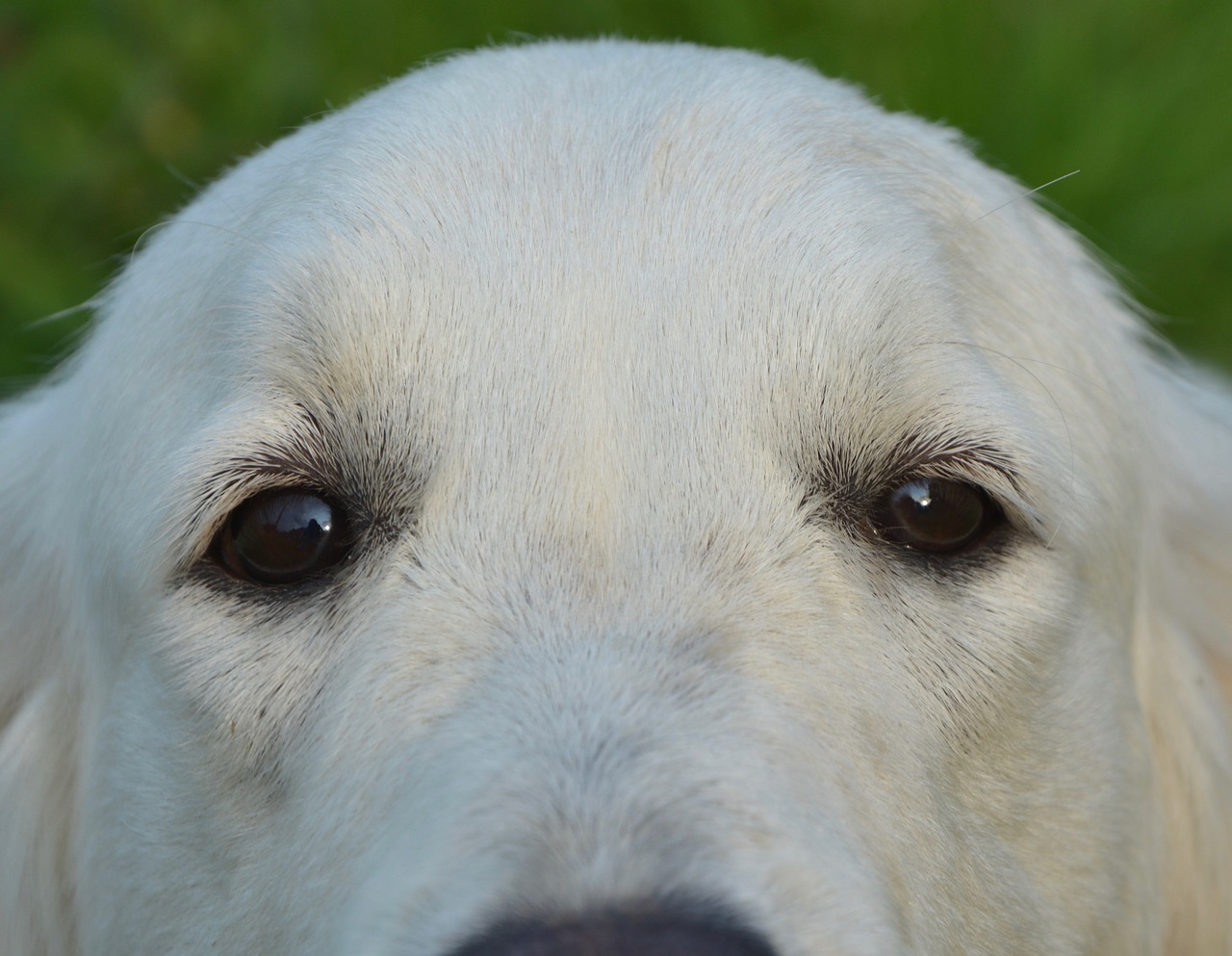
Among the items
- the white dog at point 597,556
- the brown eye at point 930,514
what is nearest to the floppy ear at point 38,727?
the white dog at point 597,556

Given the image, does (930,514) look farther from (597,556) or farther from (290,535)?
(290,535)

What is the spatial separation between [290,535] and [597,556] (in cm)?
60

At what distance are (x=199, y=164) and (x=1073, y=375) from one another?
393cm

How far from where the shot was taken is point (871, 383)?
8.53 ft

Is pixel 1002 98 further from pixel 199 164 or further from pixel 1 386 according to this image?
pixel 1 386

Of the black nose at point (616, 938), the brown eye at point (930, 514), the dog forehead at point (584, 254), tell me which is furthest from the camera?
the brown eye at point (930, 514)

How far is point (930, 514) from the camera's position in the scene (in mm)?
2689

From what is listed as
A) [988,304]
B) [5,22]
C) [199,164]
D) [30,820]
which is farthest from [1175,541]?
[5,22]

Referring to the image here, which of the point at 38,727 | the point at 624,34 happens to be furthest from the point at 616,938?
the point at 624,34

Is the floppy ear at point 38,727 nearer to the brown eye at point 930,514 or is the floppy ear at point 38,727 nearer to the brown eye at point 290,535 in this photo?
the brown eye at point 290,535

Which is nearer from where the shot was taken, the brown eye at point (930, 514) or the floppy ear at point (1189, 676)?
the brown eye at point (930, 514)

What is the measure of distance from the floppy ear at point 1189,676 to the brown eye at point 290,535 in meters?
1.74

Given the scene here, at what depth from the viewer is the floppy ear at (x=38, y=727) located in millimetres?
3148

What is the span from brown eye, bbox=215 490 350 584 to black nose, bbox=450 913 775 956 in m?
0.95
